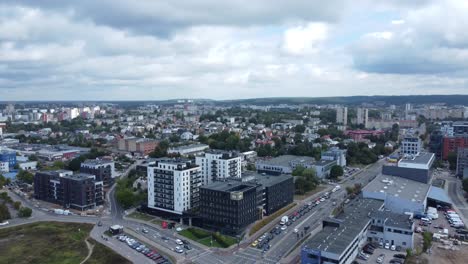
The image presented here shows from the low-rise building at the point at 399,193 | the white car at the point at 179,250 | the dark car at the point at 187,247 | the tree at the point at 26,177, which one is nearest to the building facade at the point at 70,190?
the tree at the point at 26,177

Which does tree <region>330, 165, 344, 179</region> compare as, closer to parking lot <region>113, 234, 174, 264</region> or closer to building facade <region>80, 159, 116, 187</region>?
parking lot <region>113, 234, 174, 264</region>

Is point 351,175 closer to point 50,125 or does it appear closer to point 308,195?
point 308,195

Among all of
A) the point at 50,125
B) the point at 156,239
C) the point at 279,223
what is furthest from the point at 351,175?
the point at 50,125

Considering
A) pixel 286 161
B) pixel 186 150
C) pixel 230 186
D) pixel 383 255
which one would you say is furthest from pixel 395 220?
pixel 186 150

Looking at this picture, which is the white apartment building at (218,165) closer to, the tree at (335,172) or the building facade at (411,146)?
the tree at (335,172)

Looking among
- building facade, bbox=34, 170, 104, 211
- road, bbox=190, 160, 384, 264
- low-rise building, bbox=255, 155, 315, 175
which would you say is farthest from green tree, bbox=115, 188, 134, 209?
low-rise building, bbox=255, 155, 315, 175

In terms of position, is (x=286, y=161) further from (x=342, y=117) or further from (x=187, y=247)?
(x=342, y=117)
